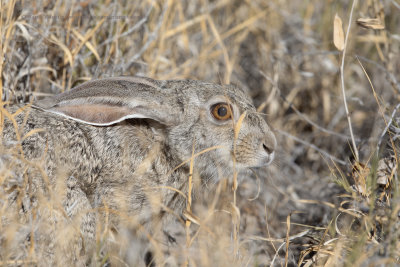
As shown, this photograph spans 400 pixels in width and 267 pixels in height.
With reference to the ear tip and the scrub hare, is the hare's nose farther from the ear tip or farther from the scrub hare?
the ear tip

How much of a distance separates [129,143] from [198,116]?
0.59 metres

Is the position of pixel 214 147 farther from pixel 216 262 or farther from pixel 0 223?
pixel 0 223

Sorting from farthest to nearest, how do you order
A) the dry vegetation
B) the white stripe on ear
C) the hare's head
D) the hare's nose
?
the hare's nose < the hare's head < the white stripe on ear < the dry vegetation

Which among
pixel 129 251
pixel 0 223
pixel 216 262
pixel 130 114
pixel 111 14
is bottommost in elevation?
pixel 129 251

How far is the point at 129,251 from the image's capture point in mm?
3740

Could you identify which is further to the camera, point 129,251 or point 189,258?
point 129,251

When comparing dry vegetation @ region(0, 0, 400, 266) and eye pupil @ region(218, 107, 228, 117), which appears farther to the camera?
eye pupil @ region(218, 107, 228, 117)

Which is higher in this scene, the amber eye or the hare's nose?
the amber eye

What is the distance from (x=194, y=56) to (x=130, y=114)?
227 centimetres

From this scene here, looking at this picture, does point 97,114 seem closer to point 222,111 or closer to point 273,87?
point 222,111

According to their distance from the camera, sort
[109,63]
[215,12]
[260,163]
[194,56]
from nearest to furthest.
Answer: [260,163] < [109,63] < [194,56] < [215,12]

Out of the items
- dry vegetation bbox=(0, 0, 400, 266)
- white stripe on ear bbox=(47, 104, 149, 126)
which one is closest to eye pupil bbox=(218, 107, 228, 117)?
dry vegetation bbox=(0, 0, 400, 266)

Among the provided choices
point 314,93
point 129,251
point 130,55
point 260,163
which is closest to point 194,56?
point 130,55

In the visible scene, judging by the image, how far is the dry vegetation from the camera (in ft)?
11.4
